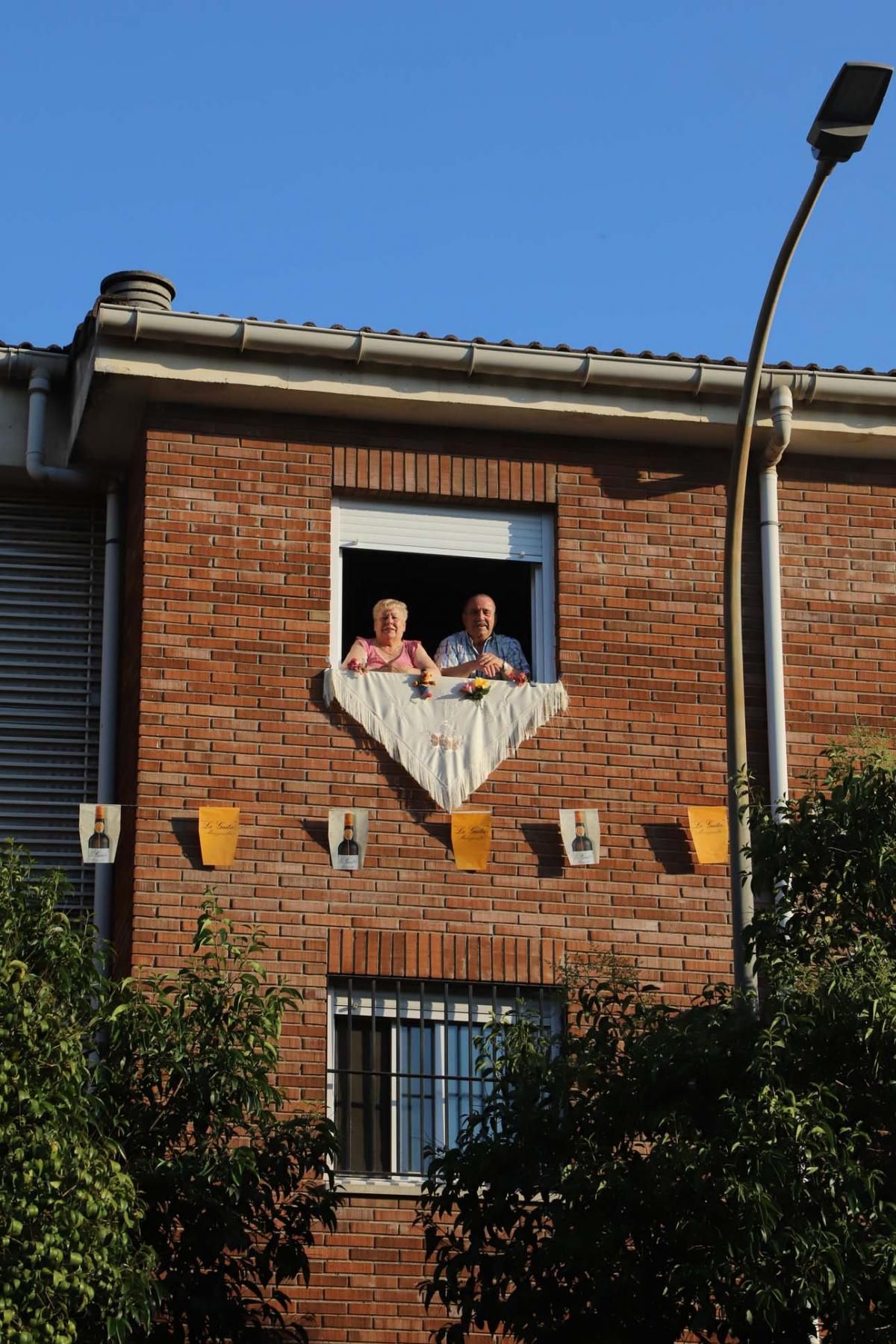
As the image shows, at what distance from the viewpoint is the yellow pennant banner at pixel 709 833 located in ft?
50.4

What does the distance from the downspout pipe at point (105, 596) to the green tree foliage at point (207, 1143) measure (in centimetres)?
283

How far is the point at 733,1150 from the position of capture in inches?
421

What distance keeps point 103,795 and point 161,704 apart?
2.87 feet

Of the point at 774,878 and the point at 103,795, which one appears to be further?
the point at 103,795

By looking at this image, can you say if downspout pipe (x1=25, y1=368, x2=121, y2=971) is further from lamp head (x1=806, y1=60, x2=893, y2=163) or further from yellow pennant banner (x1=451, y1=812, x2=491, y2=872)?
lamp head (x1=806, y1=60, x2=893, y2=163)

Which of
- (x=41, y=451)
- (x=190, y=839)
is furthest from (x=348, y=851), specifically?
(x=41, y=451)

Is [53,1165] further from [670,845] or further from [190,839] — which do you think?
[670,845]

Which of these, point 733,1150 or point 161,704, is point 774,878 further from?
point 161,704

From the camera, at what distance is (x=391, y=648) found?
15641 millimetres

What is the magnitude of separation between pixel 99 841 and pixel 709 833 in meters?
3.95

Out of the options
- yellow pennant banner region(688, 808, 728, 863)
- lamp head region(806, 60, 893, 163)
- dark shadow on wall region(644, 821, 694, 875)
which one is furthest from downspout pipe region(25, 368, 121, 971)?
lamp head region(806, 60, 893, 163)


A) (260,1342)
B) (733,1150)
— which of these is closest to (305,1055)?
(260,1342)

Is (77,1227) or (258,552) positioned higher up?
(258,552)

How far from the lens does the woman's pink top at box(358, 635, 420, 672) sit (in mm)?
15531
